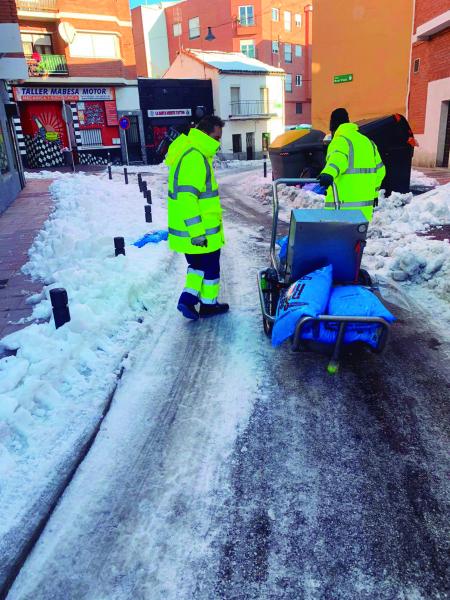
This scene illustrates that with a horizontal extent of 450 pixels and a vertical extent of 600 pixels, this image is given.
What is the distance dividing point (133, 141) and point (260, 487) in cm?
3199

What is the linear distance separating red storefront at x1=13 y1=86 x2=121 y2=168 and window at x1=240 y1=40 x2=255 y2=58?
20.1 m

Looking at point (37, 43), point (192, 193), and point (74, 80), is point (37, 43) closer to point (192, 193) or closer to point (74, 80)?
point (74, 80)

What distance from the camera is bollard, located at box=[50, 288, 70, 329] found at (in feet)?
13.4

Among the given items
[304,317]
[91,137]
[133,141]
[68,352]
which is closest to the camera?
[304,317]

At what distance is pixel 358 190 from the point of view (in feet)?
16.8

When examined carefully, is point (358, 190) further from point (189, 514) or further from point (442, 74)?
point (442, 74)

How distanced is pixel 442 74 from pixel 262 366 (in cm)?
1487

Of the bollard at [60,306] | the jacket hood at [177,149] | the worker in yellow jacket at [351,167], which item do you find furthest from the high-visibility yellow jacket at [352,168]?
the bollard at [60,306]

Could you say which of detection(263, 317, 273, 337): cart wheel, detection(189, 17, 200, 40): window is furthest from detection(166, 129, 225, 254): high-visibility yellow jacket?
detection(189, 17, 200, 40): window

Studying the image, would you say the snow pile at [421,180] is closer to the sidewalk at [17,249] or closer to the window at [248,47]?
the sidewalk at [17,249]

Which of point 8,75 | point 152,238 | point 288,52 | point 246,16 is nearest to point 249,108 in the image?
point 246,16

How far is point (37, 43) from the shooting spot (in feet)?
93.5

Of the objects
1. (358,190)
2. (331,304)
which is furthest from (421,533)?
(358,190)

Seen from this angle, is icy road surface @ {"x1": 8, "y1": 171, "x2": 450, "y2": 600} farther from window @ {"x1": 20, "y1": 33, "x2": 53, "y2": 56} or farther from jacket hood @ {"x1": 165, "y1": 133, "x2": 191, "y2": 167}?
window @ {"x1": 20, "y1": 33, "x2": 53, "y2": 56}
